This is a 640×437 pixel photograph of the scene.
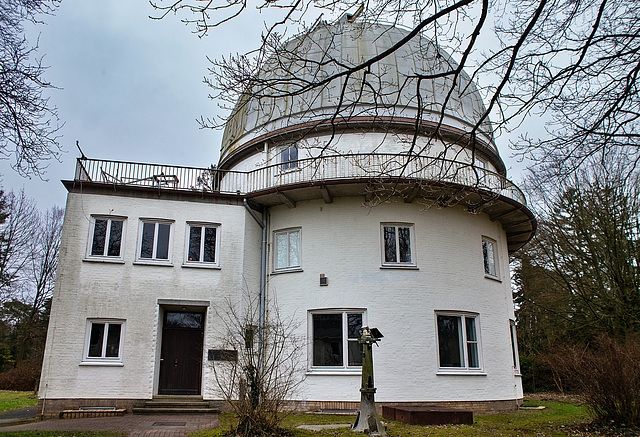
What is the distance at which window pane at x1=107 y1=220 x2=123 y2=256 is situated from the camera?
1600 centimetres

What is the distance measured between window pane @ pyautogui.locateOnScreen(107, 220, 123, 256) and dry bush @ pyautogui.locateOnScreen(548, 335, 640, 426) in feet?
42.1

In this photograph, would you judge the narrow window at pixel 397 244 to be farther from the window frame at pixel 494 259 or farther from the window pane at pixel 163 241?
A: the window pane at pixel 163 241


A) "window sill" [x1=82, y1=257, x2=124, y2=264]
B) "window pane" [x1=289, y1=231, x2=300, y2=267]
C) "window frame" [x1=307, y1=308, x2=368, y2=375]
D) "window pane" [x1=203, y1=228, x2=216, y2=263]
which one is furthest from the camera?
"window pane" [x1=289, y1=231, x2=300, y2=267]

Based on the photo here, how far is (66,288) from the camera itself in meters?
15.3

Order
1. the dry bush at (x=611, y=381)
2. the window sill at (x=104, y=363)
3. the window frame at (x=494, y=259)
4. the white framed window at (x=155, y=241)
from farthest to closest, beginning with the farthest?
the window frame at (x=494, y=259)
the white framed window at (x=155, y=241)
the window sill at (x=104, y=363)
the dry bush at (x=611, y=381)

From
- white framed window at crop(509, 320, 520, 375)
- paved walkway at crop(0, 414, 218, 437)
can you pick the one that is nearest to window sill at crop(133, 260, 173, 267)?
paved walkway at crop(0, 414, 218, 437)

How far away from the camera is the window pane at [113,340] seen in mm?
15164

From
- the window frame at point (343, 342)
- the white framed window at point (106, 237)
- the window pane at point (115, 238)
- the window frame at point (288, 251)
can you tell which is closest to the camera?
the window frame at point (343, 342)

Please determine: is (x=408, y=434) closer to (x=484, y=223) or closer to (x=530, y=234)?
(x=484, y=223)

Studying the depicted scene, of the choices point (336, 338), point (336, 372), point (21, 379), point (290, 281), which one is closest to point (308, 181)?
point (290, 281)

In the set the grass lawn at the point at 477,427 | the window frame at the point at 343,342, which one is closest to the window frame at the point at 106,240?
the grass lawn at the point at 477,427

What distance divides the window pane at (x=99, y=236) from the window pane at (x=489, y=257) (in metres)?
12.5

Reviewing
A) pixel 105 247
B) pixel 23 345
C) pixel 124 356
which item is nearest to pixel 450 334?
pixel 124 356

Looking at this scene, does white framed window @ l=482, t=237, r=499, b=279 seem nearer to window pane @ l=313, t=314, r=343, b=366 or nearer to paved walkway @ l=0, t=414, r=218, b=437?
window pane @ l=313, t=314, r=343, b=366
